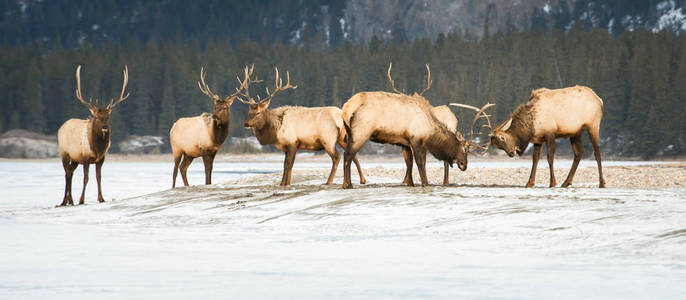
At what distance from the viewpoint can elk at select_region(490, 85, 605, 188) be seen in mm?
14945

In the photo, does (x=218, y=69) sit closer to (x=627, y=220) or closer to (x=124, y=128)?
(x=124, y=128)

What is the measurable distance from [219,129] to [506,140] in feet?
23.1

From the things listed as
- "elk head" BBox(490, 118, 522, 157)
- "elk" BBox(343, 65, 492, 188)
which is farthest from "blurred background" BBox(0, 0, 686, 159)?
"elk" BBox(343, 65, 492, 188)

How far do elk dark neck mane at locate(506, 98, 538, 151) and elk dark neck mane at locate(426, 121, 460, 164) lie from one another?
3.25ft

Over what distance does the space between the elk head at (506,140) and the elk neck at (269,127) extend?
416cm

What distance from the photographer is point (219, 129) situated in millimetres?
19875

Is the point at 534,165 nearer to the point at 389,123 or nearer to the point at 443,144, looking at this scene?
the point at 443,144

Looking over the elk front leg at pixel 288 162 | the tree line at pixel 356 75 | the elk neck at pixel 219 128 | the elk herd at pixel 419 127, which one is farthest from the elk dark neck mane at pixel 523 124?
the tree line at pixel 356 75

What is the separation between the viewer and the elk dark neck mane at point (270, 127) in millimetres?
17328

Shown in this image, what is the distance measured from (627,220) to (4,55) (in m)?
124

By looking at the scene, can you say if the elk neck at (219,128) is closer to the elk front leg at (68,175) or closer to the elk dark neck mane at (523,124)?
the elk front leg at (68,175)

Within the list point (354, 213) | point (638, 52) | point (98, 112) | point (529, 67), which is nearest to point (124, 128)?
point (529, 67)

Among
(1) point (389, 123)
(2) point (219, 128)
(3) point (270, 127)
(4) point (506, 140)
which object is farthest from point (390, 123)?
(2) point (219, 128)

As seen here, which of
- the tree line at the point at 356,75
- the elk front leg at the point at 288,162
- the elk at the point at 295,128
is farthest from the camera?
the tree line at the point at 356,75
